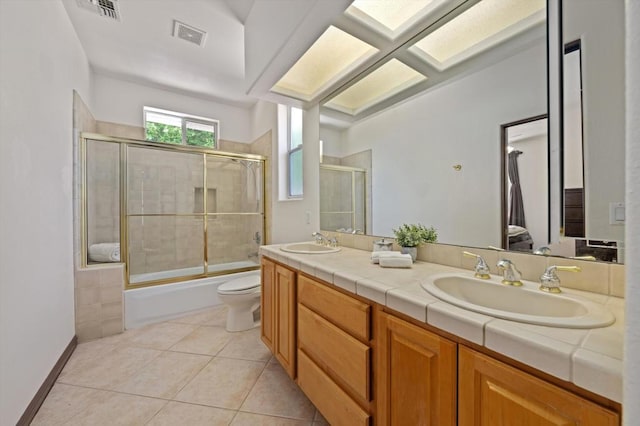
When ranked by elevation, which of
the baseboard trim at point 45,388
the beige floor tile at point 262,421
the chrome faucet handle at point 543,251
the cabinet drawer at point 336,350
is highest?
the chrome faucet handle at point 543,251

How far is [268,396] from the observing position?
5.10 ft

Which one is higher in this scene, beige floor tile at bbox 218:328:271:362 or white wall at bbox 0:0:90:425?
white wall at bbox 0:0:90:425

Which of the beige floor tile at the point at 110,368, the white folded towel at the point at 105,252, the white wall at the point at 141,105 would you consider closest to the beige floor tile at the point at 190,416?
the beige floor tile at the point at 110,368

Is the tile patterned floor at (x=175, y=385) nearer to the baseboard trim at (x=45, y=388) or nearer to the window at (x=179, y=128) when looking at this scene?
the baseboard trim at (x=45, y=388)

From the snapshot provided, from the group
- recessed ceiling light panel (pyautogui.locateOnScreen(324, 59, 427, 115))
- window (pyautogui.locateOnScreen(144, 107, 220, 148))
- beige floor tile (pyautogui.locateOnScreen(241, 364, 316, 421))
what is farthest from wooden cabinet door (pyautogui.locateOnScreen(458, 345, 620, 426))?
window (pyautogui.locateOnScreen(144, 107, 220, 148))

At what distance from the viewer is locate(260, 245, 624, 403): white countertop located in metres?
0.47

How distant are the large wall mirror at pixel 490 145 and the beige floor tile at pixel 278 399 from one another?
3.69 feet

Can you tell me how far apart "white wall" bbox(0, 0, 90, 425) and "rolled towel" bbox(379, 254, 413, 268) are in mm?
1793

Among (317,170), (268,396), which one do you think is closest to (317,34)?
(317,170)

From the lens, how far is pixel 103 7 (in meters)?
1.94

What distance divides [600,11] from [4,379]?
283 centimetres

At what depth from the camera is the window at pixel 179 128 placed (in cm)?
329

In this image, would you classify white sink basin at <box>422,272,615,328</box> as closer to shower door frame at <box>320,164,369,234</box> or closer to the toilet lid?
shower door frame at <box>320,164,369,234</box>

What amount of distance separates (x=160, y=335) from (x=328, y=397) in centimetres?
188
